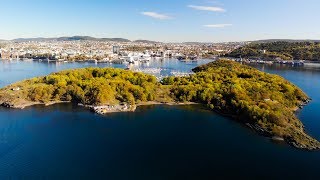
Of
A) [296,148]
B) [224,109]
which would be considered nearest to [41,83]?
[224,109]

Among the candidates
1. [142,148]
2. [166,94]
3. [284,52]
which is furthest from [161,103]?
[284,52]

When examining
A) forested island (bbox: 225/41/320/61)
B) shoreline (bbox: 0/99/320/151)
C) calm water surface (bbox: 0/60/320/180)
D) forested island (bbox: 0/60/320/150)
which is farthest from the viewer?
forested island (bbox: 225/41/320/61)

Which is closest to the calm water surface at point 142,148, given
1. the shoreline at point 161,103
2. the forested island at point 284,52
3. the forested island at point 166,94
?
the shoreline at point 161,103

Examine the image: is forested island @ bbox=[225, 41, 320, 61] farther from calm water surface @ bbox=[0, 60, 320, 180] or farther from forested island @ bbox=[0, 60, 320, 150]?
calm water surface @ bbox=[0, 60, 320, 180]

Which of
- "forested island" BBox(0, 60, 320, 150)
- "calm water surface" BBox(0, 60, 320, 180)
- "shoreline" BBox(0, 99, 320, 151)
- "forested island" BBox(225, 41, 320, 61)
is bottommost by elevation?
"calm water surface" BBox(0, 60, 320, 180)

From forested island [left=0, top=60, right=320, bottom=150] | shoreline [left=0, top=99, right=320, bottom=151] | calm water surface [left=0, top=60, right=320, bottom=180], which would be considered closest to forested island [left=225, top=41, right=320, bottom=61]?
forested island [left=0, top=60, right=320, bottom=150]

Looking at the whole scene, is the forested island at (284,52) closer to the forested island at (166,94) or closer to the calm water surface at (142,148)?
the forested island at (166,94)
